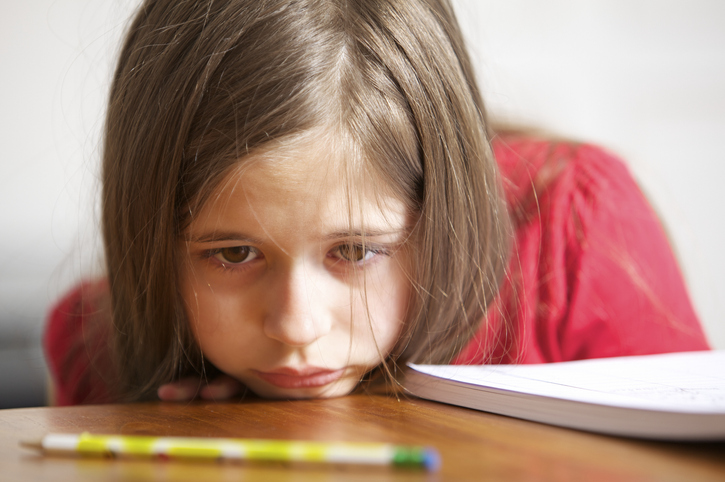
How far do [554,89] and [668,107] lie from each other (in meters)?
0.38

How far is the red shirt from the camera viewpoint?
808 millimetres

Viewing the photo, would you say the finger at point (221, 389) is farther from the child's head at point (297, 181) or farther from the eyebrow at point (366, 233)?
the eyebrow at point (366, 233)

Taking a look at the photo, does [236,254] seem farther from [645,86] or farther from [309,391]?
[645,86]

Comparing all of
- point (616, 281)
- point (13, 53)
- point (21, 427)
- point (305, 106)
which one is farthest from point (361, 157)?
point (13, 53)

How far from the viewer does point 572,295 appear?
33.2 inches

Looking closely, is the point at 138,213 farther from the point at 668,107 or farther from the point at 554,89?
the point at 668,107

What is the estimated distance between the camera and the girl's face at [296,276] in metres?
0.53

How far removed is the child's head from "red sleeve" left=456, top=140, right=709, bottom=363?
20 centimetres

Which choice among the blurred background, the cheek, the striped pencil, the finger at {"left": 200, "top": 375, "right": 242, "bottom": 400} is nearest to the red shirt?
the cheek

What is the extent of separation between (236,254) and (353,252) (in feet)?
0.40

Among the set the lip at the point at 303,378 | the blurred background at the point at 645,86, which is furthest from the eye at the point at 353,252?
the blurred background at the point at 645,86

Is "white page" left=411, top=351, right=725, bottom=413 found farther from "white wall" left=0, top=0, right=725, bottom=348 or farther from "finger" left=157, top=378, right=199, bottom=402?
"white wall" left=0, top=0, right=725, bottom=348

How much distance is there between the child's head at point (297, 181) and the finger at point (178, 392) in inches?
1.7

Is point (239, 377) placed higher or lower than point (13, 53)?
lower
